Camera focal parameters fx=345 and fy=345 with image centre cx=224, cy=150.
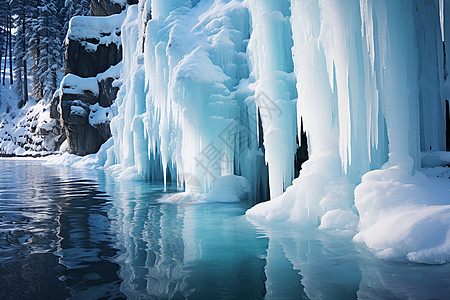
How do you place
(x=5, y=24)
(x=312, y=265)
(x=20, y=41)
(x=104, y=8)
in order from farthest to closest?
1. (x=5, y=24)
2. (x=20, y=41)
3. (x=104, y=8)
4. (x=312, y=265)

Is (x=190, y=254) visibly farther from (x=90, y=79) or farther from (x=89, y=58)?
(x=89, y=58)

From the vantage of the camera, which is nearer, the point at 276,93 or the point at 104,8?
the point at 276,93

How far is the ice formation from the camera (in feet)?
18.2

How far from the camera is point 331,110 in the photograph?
7492mm

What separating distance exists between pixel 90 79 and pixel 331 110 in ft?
101

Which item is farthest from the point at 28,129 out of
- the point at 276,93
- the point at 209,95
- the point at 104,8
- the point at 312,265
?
the point at 312,265

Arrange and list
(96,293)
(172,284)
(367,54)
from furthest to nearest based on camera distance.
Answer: (367,54), (172,284), (96,293)

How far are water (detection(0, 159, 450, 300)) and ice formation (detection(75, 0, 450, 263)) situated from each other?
670mm

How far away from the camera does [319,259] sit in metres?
4.80

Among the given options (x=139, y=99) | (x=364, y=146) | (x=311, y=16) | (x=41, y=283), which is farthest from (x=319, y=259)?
(x=139, y=99)

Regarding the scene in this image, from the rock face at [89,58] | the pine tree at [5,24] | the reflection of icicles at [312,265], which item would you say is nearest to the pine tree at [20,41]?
the pine tree at [5,24]

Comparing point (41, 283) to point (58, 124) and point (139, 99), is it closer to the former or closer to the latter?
point (139, 99)

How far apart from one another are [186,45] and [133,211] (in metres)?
6.32

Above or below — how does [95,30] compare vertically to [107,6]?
below
